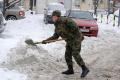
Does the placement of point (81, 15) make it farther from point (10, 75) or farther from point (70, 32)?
point (10, 75)

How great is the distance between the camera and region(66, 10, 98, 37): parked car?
21748 mm

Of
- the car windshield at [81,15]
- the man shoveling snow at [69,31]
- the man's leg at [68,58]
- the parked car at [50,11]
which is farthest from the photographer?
the parked car at [50,11]

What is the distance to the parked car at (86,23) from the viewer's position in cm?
2175

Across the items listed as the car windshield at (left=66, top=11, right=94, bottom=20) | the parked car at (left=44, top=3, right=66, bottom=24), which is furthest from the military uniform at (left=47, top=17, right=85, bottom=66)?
the parked car at (left=44, top=3, right=66, bottom=24)

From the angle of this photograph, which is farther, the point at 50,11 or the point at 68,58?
the point at 50,11

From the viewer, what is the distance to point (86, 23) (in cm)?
2205

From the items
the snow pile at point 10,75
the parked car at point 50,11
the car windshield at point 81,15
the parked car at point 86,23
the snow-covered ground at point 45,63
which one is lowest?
the parked car at point 50,11

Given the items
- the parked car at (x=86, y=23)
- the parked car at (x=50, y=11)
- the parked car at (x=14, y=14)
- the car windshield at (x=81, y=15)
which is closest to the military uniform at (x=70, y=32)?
the parked car at (x=86, y=23)

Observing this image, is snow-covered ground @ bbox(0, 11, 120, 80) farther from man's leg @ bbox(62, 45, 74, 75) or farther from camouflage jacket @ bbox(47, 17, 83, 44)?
camouflage jacket @ bbox(47, 17, 83, 44)

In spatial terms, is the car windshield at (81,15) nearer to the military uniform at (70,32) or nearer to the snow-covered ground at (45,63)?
the snow-covered ground at (45,63)

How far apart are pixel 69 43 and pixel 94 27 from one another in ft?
37.5

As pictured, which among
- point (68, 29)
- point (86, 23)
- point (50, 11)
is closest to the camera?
point (68, 29)

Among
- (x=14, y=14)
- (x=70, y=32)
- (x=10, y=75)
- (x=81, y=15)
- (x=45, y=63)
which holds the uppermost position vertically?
(x=70, y=32)

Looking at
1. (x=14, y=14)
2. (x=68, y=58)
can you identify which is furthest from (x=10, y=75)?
(x=14, y=14)
